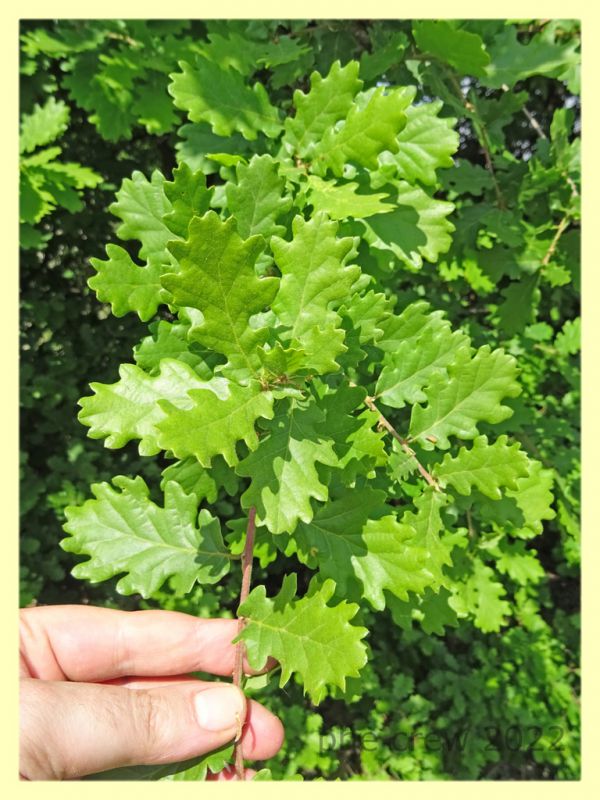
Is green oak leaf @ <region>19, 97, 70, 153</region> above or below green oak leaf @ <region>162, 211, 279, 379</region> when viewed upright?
above

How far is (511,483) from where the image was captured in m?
1.50

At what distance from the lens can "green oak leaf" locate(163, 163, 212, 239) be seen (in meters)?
1.30

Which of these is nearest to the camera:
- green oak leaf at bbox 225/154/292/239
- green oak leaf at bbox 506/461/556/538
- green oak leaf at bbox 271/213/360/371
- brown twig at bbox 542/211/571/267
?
green oak leaf at bbox 271/213/360/371

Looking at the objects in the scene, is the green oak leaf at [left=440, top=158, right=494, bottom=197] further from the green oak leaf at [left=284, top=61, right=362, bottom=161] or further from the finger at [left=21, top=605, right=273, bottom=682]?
the finger at [left=21, top=605, right=273, bottom=682]

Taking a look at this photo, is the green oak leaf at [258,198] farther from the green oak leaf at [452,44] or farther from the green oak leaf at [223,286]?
the green oak leaf at [452,44]

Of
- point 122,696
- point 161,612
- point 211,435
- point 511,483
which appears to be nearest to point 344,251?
point 211,435

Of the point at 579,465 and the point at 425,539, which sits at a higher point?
the point at 579,465

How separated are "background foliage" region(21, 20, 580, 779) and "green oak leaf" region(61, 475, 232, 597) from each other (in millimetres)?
151

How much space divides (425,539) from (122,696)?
95 cm

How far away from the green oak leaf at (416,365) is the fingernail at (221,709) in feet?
2.82

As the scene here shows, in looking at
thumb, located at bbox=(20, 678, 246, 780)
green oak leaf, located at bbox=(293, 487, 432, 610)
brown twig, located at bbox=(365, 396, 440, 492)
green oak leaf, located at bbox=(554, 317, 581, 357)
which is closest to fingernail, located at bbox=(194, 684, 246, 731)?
thumb, located at bbox=(20, 678, 246, 780)

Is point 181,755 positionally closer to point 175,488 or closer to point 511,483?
point 175,488

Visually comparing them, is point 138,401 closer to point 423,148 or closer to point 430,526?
point 430,526

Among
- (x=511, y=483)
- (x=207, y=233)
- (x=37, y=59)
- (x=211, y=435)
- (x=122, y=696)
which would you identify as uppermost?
(x=37, y=59)
